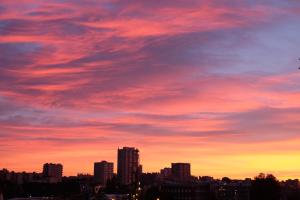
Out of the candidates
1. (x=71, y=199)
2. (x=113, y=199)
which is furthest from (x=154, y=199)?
(x=71, y=199)

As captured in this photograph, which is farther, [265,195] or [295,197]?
[295,197]

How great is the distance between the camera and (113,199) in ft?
646

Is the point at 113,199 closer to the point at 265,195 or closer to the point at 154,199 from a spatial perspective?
the point at 154,199

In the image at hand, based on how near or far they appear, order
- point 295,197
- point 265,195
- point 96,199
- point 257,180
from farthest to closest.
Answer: point 96,199
point 295,197
point 257,180
point 265,195

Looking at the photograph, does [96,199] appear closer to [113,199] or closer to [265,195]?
[113,199]

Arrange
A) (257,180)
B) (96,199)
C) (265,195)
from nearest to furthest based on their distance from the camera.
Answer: (265,195), (257,180), (96,199)

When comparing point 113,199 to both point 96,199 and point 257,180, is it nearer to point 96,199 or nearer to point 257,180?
point 96,199

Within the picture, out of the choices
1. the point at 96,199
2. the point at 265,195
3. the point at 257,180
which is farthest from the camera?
the point at 96,199

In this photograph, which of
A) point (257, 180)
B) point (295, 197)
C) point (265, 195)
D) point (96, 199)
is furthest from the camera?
point (96, 199)

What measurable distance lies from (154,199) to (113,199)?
29.4 meters

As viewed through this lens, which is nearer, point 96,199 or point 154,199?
point 154,199

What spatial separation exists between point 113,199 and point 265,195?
62.7m

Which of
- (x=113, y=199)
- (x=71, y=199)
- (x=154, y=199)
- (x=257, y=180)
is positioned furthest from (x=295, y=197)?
(x=71, y=199)

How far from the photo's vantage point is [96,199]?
19300 centimetres
